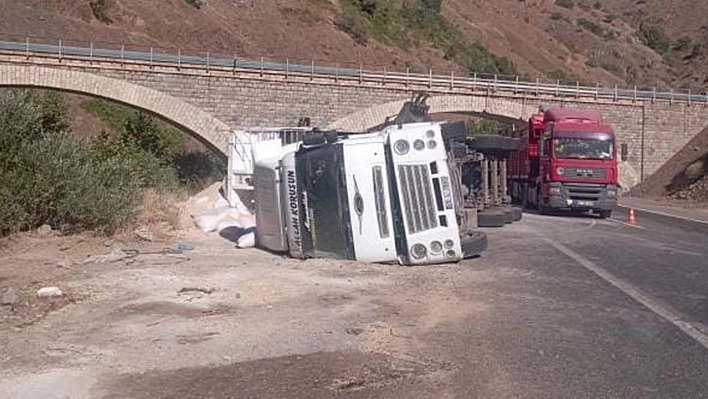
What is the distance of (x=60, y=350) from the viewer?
788cm

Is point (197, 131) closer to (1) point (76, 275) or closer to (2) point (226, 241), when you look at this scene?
(2) point (226, 241)

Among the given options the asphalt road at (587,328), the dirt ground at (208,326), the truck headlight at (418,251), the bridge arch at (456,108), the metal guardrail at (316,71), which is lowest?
the asphalt road at (587,328)

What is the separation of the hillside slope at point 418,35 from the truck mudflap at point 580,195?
141ft

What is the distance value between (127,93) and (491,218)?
27713mm

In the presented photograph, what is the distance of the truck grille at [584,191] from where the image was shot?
28.4 meters

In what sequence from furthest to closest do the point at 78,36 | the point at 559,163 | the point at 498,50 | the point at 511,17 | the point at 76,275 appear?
the point at 511,17
the point at 498,50
the point at 78,36
the point at 559,163
the point at 76,275

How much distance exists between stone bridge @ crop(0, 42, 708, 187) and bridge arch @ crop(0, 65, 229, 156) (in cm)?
5

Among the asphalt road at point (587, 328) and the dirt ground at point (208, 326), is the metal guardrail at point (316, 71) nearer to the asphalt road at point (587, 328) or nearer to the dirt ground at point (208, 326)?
the dirt ground at point (208, 326)

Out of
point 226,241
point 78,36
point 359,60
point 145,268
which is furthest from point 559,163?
point 359,60

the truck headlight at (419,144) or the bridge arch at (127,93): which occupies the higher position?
the bridge arch at (127,93)

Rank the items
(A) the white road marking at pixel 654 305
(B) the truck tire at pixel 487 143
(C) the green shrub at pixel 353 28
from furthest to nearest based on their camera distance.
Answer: (C) the green shrub at pixel 353 28 < (B) the truck tire at pixel 487 143 < (A) the white road marking at pixel 654 305

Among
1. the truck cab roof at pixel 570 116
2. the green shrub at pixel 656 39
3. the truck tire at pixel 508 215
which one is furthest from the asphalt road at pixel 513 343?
the green shrub at pixel 656 39

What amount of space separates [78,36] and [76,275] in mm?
52788

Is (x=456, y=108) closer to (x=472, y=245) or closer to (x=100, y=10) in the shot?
(x=100, y=10)
